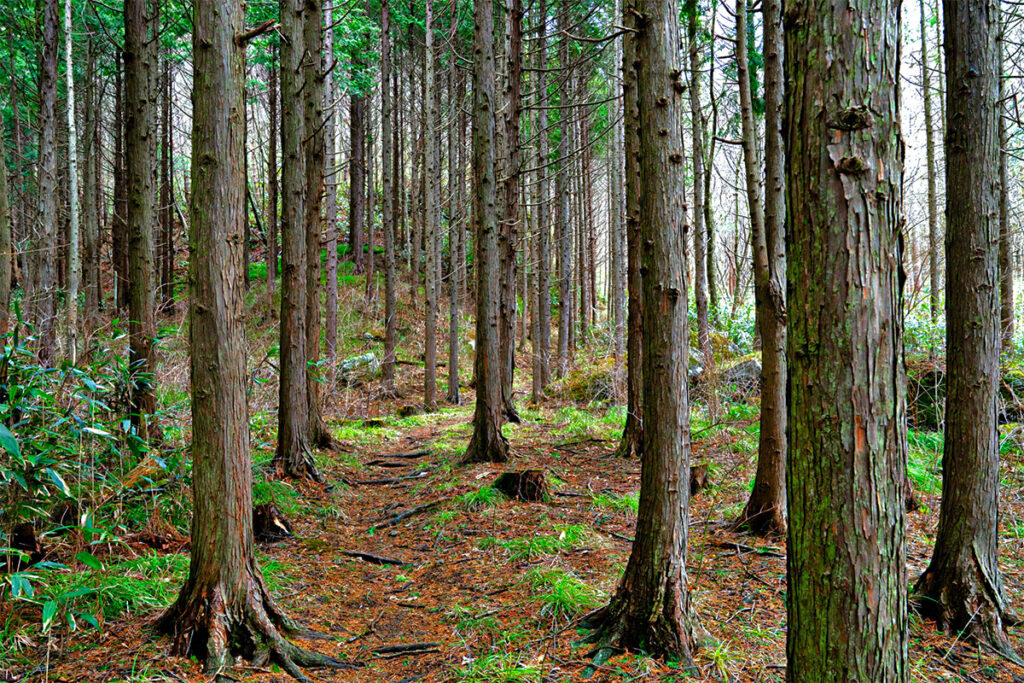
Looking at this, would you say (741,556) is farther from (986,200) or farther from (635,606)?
(986,200)

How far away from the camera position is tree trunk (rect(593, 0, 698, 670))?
3439 millimetres

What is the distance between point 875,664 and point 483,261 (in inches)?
263

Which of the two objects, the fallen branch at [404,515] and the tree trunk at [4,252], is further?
the fallen branch at [404,515]

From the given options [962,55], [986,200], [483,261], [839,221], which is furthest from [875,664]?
[483,261]

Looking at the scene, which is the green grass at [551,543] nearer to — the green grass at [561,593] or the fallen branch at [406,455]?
the green grass at [561,593]

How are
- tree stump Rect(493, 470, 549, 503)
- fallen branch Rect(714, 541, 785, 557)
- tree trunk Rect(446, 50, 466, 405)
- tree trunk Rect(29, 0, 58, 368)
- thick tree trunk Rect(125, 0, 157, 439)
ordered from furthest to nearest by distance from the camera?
tree trunk Rect(446, 50, 466, 405) < tree trunk Rect(29, 0, 58, 368) < tree stump Rect(493, 470, 549, 503) < thick tree trunk Rect(125, 0, 157, 439) < fallen branch Rect(714, 541, 785, 557)

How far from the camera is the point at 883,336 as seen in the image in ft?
6.27

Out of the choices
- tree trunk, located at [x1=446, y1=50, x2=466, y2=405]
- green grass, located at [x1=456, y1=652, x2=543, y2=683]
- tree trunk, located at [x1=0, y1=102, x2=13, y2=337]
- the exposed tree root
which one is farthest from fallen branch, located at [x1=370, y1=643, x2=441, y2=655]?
tree trunk, located at [x1=446, y1=50, x2=466, y2=405]

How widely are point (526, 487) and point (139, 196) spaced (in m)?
4.79

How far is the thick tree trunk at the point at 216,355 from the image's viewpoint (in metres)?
3.47

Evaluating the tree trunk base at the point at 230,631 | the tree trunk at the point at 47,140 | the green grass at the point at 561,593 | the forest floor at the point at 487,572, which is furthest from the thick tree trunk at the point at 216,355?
the tree trunk at the point at 47,140

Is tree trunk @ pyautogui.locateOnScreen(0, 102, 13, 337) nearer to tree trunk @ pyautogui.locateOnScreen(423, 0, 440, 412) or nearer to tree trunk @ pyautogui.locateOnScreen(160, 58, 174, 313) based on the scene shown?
tree trunk @ pyautogui.locateOnScreen(423, 0, 440, 412)

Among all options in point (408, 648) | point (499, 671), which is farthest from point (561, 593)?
point (408, 648)

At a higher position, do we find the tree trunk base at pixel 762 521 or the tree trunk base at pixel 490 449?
the tree trunk base at pixel 490 449
